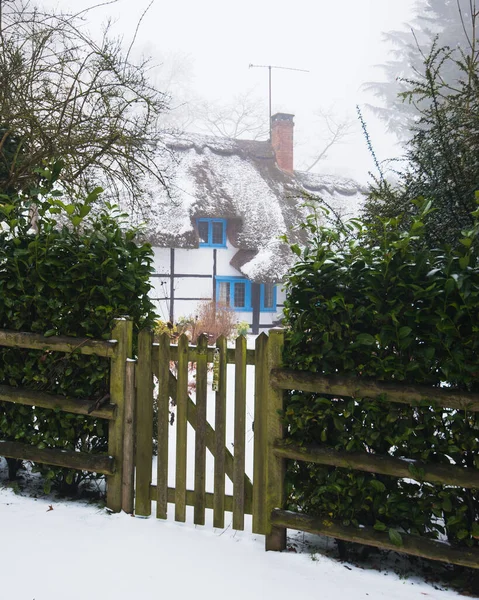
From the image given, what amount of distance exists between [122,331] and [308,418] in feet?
4.50

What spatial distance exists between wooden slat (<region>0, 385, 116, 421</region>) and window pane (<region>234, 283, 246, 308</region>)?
55.6 ft

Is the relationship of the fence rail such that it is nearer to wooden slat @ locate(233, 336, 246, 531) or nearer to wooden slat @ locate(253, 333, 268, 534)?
wooden slat @ locate(253, 333, 268, 534)

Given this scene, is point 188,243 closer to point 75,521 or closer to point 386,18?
point 75,521

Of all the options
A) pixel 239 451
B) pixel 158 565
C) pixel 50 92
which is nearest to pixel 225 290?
pixel 50 92

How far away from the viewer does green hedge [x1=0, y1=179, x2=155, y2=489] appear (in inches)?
160

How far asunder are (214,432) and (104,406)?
2.58 ft

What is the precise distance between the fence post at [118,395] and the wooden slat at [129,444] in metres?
0.03

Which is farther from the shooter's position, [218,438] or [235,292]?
[235,292]

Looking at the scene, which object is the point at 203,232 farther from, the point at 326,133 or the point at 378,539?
the point at 326,133

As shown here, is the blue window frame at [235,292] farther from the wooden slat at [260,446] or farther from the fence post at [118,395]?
the wooden slat at [260,446]

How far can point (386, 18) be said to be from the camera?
242 feet

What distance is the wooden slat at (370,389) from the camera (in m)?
3.14

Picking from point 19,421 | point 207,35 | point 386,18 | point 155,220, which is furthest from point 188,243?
point 386,18

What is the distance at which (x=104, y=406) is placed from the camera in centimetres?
405
